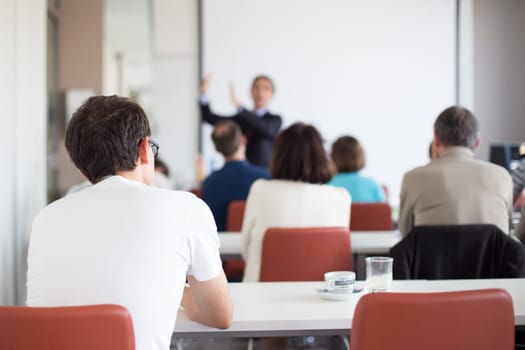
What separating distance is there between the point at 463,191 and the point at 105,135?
75.1 inches

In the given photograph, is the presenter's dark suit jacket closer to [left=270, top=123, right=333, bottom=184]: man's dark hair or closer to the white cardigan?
[left=270, top=123, right=333, bottom=184]: man's dark hair

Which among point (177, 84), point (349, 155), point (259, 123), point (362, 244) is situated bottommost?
point (362, 244)

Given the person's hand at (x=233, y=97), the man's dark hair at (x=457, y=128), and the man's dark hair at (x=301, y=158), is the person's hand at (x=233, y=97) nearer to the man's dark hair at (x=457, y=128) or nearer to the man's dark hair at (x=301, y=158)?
the man's dark hair at (x=301, y=158)

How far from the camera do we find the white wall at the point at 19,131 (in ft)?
11.6

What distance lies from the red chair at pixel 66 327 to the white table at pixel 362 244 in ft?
6.49

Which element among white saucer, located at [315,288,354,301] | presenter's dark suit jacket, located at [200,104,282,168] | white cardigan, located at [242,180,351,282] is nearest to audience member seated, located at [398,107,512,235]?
white cardigan, located at [242,180,351,282]

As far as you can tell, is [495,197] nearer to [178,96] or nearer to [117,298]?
[117,298]

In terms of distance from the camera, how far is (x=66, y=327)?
61.9 inches

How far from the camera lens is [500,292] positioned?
69.1 inches

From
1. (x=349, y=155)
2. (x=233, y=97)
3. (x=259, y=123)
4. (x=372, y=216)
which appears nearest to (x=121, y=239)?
(x=372, y=216)

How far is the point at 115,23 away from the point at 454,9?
6162 millimetres

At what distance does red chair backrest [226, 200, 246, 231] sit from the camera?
4230mm

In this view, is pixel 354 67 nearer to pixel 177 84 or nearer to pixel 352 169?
pixel 177 84

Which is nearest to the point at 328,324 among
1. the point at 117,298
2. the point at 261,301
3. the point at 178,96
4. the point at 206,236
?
the point at 261,301
